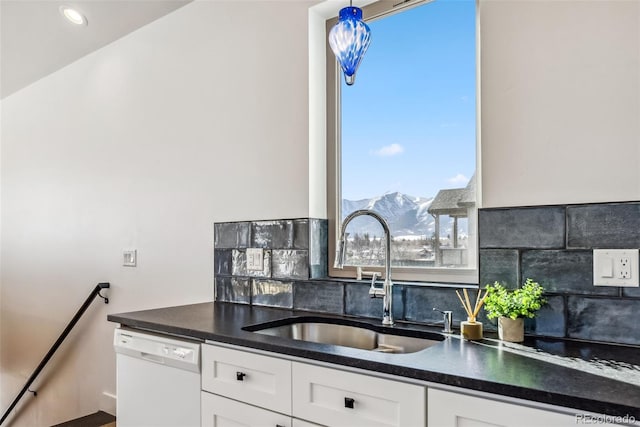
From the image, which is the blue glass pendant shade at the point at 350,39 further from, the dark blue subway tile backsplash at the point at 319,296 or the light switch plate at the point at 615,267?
the light switch plate at the point at 615,267

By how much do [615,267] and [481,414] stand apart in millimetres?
658

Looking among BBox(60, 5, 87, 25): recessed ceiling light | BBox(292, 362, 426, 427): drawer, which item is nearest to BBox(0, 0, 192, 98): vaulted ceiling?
BBox(60, 5, 87, 25): recessed ceiling light

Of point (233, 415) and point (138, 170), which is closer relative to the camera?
point (233, 415)

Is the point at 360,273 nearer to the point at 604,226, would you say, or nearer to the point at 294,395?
the point at 294,395

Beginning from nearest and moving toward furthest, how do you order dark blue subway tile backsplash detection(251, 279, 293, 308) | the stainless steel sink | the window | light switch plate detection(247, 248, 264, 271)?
the stainless steel sink, the window, dark blue subway tile backsplash detection(251, 279, 293, 308), light switch plate detection(247, 248, 264, 271)

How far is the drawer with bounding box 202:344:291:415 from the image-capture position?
56.4 inches

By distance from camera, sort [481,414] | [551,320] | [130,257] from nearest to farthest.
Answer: [481,414]
[551,320]
[130,257]

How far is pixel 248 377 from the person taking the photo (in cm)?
153

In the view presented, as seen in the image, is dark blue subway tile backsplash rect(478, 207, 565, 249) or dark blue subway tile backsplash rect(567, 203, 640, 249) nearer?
dark blue subway tile backsplash rect(567, 203, 640, 249)

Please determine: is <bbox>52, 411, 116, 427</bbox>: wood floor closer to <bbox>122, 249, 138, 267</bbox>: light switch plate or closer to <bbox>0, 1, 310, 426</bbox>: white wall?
<bbox>0, 1, 310, 426</bbox>: white wall

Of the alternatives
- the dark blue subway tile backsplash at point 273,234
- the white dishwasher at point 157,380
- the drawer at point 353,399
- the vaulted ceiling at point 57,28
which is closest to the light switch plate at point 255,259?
the dark blue subway tile backsplash at point 273,234

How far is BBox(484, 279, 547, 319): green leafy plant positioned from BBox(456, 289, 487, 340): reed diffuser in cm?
4

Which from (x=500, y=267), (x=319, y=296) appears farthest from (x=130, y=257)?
(x=500, y=267)

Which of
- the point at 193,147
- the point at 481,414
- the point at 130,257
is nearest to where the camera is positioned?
the point at 481,414
